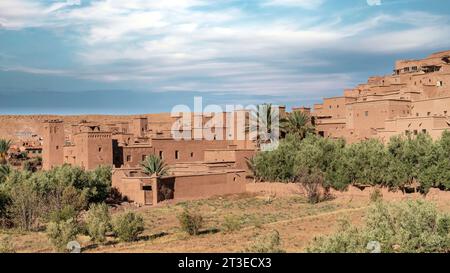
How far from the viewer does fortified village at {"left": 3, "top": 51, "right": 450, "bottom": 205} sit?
1098 inches

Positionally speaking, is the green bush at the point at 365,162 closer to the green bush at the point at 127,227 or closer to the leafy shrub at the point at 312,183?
the leafy shrub at the point at 312,183

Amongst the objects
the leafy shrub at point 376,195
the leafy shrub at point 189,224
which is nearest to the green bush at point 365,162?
the leafy shrub at point 376,195

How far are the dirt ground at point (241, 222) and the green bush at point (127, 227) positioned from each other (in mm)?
310

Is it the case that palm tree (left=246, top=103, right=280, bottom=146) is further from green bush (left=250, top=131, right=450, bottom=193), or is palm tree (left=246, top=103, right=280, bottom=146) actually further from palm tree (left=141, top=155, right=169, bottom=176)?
palm tree (left=141, top=155, right=169, bottom=176)

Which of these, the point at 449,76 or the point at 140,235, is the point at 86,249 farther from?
the point at 449,76

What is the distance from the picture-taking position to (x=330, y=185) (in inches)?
1090

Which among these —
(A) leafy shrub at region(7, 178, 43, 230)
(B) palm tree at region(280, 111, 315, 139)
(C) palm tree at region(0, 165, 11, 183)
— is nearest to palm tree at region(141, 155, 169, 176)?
(A) leafy shrub at region(7, 178, 43, 230)

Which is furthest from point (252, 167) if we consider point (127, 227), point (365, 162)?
point (127, 227)

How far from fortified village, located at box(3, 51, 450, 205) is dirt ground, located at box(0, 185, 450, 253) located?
4.30 ft

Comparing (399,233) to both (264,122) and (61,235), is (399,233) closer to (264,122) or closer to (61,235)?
(61,235)

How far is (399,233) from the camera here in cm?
998

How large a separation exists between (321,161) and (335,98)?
1328cm
